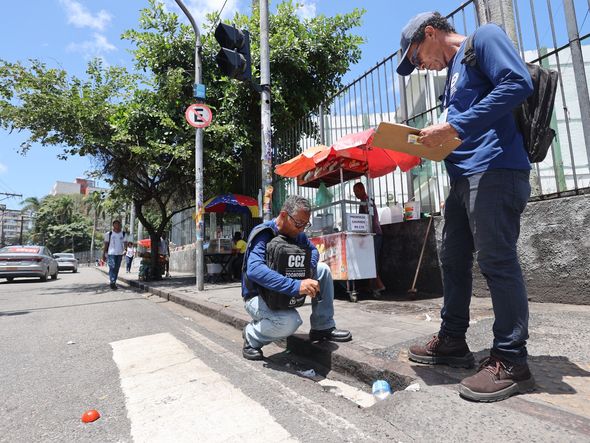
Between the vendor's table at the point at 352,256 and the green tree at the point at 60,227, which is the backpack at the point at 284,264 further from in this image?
the green tree at the point at 60,227

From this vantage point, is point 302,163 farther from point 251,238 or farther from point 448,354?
point 448,354

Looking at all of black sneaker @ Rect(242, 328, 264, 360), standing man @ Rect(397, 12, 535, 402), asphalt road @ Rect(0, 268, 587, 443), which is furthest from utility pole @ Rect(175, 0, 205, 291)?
standing man @ Rect(397, 12, 535, 402)

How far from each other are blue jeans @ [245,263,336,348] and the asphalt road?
24 cm

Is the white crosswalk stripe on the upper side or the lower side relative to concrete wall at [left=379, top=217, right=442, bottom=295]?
lower

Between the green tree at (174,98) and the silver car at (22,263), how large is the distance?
6.91 m

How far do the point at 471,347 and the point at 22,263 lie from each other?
16.8 meters

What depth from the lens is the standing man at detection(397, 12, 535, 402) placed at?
1.91 metres

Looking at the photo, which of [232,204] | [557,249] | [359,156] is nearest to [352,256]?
[359,156]

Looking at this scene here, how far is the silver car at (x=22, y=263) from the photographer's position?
14.4m

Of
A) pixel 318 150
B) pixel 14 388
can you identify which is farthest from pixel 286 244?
pixel 318 150

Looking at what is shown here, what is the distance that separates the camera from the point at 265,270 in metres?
2.85

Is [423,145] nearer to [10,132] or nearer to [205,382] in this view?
[205,382]

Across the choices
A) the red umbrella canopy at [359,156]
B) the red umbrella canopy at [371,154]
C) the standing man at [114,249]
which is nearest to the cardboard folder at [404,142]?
the red umbrella canopy at [371,154]

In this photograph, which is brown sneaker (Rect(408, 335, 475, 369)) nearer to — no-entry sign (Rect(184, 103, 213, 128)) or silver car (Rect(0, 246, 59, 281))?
no-entry sign (Rect(184, 103, 213, 128))
